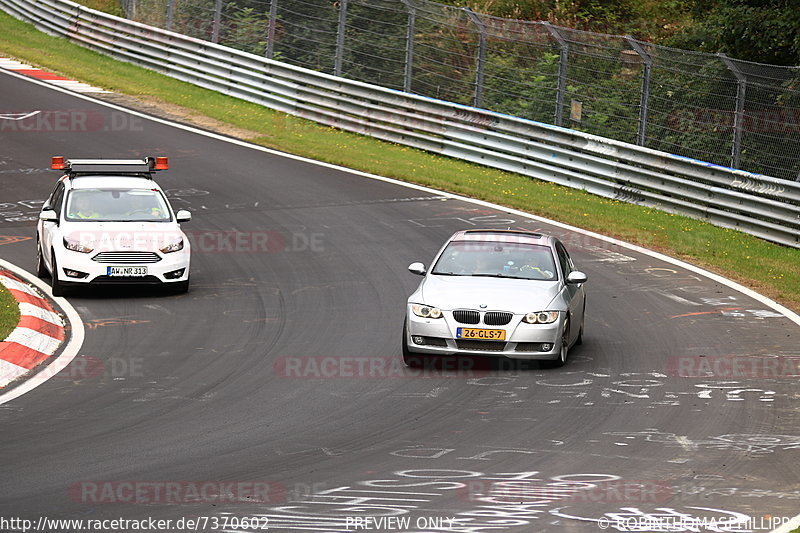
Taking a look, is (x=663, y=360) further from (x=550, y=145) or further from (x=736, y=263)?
(x=550, y=145)

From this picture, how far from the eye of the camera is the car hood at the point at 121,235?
57.1 feet

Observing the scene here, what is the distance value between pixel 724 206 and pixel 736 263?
10.3ft

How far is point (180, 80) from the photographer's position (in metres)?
34.4

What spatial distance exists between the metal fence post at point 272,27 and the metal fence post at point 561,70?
917 centimetres

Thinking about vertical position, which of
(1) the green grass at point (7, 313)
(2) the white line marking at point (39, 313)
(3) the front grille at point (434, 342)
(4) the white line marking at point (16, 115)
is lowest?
(2) the white line marking at point (39, 313)

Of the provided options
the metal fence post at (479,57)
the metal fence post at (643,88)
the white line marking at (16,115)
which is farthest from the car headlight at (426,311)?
the white line marking at (16,115)

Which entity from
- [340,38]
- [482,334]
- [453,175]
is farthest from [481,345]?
[340,38]

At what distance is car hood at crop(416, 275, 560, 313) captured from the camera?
1379 cm

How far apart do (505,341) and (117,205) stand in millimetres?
7377

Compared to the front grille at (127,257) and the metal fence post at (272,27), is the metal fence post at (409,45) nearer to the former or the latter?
the metal fence post at (272,27)

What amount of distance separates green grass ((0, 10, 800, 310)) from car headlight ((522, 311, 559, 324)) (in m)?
5.26

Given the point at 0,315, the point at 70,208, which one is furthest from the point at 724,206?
the point at 0,315

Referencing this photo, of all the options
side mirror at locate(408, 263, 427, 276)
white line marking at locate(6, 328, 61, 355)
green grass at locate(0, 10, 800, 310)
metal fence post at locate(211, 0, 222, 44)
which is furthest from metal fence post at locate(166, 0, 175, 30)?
side mirror at locate(408, 263, 427, 276)

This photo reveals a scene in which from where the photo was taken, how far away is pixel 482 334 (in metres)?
13.7
